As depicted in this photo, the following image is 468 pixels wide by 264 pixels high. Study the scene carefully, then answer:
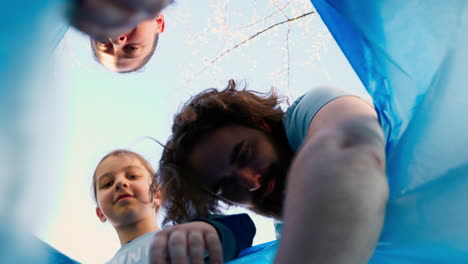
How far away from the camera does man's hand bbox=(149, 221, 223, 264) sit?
0.59 metres

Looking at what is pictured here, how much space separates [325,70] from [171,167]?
0.73 metres

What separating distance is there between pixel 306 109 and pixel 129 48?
2.02ft

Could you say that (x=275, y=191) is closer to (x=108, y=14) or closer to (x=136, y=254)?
(x=136, y=254)

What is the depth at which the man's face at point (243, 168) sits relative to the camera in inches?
38.4

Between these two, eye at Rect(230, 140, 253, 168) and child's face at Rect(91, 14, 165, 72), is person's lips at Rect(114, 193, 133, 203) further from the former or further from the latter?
eye at Rect(230, 140, 253, 168)

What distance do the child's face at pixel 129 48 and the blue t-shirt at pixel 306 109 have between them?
0.50 m

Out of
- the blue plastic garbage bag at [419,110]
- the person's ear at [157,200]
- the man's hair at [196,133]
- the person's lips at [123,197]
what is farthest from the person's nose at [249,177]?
the person's lips at [123,197]

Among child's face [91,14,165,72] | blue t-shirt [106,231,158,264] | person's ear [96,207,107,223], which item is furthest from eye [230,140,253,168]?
person's ear [96,207,107,223]

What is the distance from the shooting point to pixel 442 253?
62cm

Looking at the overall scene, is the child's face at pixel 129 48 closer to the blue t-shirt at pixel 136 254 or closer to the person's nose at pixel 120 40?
the person's nose at pixel 120 40

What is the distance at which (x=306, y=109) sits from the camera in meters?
0.83

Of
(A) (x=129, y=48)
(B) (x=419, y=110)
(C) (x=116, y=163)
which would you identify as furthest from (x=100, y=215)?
(B) (x=419, y=110)

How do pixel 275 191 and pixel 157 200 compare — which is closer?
Answer: pixel 275 191

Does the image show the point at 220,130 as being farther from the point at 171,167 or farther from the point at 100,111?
the point at 100,111
